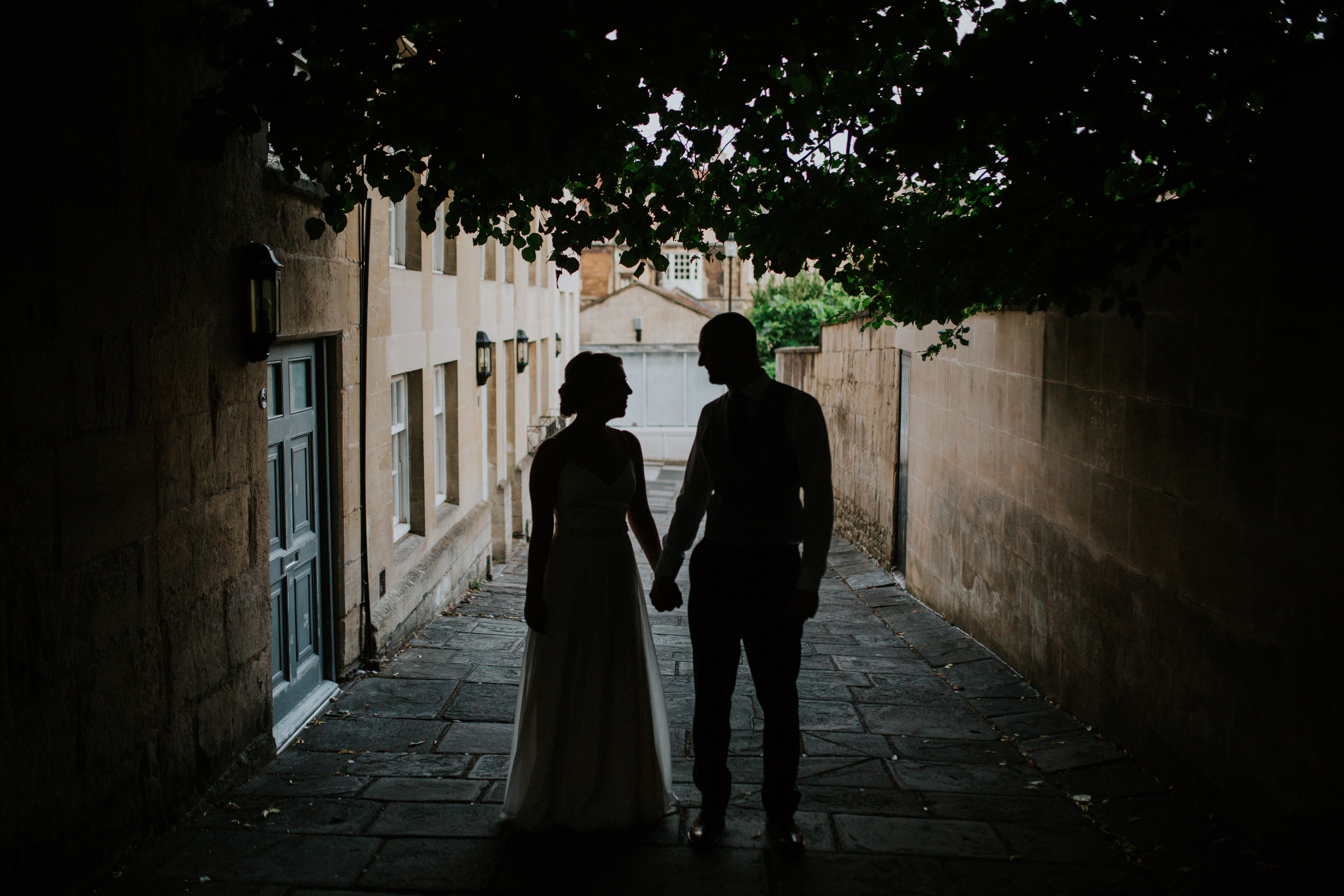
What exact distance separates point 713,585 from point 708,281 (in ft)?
143

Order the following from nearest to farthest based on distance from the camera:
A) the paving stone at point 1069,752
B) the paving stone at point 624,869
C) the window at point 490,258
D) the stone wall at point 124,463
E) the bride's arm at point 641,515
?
1. the stone wall at point 124,463
2. the paving stone at point 624,869
3. the bride's arm at point 641,515
4. the paving stone at point 1069,752
5. the window at point 490,258

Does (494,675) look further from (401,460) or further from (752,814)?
(752,814)

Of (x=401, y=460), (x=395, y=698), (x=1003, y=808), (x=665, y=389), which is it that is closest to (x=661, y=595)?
(x=1003, y=808)

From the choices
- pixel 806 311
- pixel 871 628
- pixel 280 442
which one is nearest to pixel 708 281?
pixel 806 311

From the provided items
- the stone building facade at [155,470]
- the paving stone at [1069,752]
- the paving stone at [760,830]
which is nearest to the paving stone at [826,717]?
the paving stone at [1069,752]

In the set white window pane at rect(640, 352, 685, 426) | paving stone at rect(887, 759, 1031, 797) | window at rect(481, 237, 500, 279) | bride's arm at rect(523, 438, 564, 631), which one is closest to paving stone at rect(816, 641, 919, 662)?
paving stone at rect(887, 759, 1031, 797)

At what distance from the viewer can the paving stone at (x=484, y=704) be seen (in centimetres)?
567

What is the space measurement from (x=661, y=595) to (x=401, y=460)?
16.9ft

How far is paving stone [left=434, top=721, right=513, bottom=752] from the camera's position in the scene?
5117 millimetres

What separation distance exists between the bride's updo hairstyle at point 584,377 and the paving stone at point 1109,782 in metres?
2.79

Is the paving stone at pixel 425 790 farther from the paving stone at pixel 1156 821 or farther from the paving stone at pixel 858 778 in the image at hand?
the paving stone at pixel 1156 821

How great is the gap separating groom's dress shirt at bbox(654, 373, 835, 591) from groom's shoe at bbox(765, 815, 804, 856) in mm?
893

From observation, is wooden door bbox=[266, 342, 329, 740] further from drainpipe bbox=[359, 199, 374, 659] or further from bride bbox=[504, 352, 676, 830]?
bride bbox=[504, 352, 676, 830]

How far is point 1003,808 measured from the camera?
175 inches
